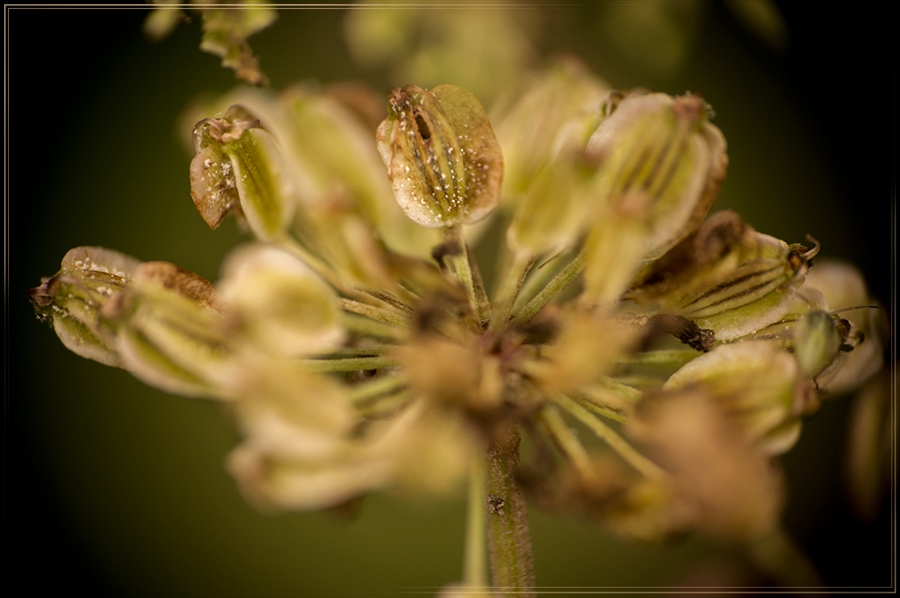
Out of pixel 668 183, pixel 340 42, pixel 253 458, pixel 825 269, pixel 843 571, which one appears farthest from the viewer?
pixel 340 42

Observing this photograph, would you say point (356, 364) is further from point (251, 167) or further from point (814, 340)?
point (814, 340)

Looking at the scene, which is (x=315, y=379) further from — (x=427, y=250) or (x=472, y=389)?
(x=427, y=250)

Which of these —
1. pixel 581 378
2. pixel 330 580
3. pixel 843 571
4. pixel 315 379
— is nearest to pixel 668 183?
pixel 581 378

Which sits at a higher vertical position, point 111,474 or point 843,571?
point 111,474

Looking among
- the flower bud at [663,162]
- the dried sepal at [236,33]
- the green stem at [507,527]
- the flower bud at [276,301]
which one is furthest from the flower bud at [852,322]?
the dried sepal at [236,33]

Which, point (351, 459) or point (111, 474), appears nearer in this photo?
point (351, 459)

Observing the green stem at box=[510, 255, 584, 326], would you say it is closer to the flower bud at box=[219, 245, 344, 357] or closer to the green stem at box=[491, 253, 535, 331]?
the green stem at box=[491, 253, 535, 331]
